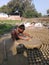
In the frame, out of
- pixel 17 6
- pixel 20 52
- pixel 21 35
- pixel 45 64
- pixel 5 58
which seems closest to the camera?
pixel 45 64

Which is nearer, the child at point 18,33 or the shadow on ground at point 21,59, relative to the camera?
the shadow on ground at point 21,59

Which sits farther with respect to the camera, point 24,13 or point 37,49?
point 24,13

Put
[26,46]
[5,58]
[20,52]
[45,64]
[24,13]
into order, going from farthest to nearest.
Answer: [24,13] → [26,46] → [20,52] → [5,58] → [45,64]

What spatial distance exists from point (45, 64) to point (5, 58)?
1325mm

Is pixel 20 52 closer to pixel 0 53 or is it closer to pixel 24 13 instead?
pixel 0 53

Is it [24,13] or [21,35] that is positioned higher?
[21,35]

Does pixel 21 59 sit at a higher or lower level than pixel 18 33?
lower

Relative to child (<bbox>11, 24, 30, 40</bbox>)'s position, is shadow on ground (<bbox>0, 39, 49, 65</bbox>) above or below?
below

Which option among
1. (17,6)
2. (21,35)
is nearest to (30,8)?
(17,6)

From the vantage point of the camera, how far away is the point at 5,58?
5918 millimetres

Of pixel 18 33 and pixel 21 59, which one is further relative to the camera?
pixel 18 33

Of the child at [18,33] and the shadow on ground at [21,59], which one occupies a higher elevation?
the child at [18,33]

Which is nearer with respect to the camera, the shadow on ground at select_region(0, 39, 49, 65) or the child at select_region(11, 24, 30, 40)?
the shadow on ground at select_region(0, 39, 49, 65)

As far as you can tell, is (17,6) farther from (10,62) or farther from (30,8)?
(10,62)
